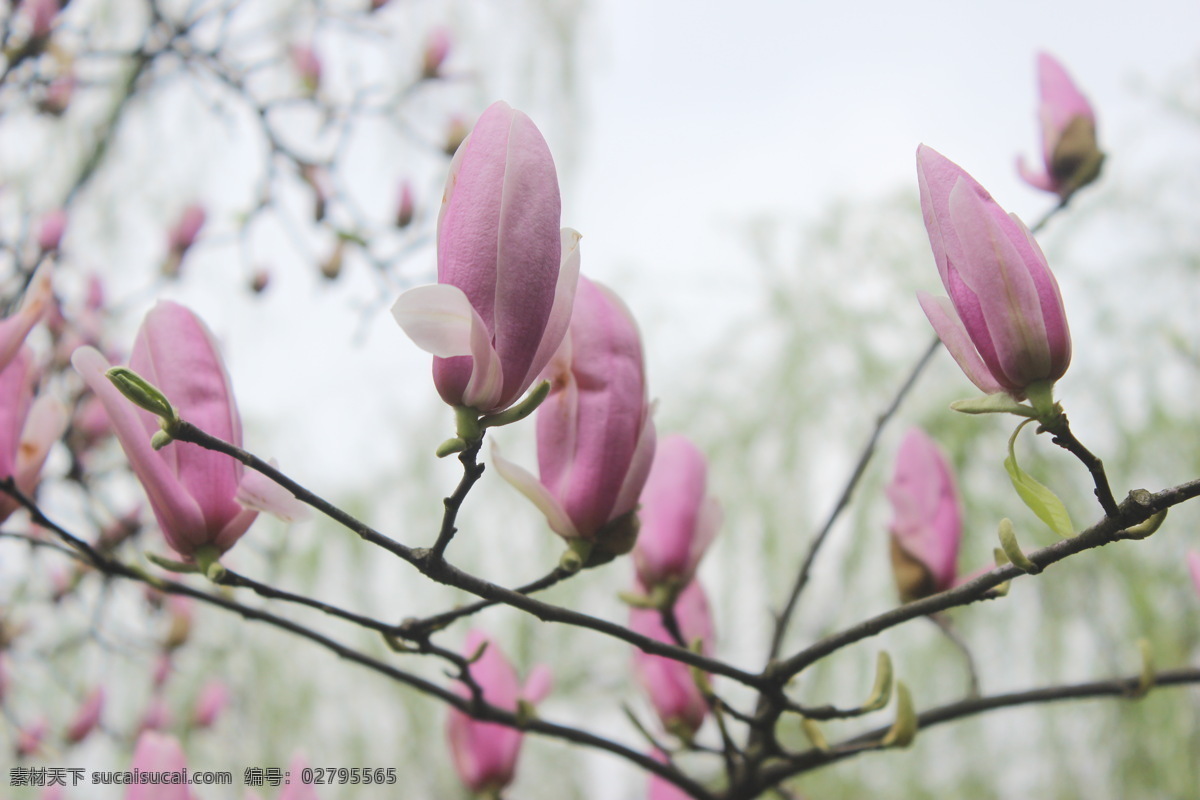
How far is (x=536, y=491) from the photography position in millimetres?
422

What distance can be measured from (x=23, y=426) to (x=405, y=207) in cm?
102

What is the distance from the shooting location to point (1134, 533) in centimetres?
31

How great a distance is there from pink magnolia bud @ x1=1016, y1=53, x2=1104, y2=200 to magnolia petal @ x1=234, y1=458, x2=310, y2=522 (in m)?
0.54

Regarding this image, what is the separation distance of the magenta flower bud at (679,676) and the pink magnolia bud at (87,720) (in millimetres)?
1081

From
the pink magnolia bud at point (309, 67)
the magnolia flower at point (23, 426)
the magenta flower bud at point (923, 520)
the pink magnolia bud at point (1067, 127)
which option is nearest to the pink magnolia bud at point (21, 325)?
the magnolia flower at point (23, 426)

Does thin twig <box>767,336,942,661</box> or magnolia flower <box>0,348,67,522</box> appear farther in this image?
thin twig <box>767,336,942,661</box>

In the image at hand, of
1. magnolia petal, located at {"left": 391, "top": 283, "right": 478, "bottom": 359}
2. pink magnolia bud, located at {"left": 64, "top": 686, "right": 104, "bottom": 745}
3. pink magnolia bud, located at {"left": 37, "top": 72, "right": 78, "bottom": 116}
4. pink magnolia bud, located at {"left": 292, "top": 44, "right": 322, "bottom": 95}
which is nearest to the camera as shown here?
magnolia petal, located at {"left": 391, "top": 283, "right": 478, "bottom": 359}

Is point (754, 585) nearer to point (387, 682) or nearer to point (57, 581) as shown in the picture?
point (387, 682)

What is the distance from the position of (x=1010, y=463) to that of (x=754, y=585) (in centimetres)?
236

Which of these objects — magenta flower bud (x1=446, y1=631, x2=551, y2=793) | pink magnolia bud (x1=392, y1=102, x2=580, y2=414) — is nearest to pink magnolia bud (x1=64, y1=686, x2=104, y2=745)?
magenta flower bud (x1=446, y1=631, x2=551, y2=793)

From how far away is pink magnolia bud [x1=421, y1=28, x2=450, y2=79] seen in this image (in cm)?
166

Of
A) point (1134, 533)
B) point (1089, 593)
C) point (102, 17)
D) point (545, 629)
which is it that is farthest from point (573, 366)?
point (545, 629)

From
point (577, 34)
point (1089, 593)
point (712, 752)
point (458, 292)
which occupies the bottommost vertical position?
point (712, 752)

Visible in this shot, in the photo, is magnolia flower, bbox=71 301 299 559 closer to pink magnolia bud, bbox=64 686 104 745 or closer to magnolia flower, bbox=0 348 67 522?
magnolia flower, bbox=0 348 67 522
